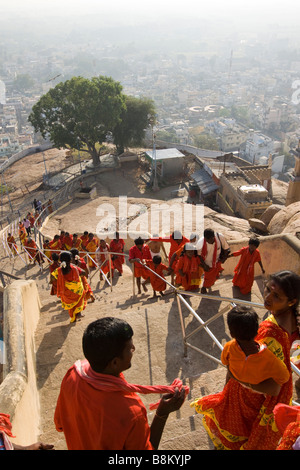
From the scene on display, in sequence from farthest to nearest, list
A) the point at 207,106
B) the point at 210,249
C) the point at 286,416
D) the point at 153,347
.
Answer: the point at 207,106 < the point at 210,249 < the point at 153,347 < the point at 286,416

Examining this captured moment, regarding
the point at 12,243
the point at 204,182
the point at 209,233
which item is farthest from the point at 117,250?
the point at 204,182

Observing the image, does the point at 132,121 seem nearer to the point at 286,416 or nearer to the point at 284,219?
the point at 284,219

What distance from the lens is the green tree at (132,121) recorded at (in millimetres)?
33312

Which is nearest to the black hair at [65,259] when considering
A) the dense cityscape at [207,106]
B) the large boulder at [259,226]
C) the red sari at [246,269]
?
the red sari at [246,269]

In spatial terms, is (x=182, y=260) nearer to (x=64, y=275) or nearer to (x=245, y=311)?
(x=64, y=275)

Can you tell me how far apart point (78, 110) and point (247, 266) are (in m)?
24.7

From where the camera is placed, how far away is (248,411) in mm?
2859

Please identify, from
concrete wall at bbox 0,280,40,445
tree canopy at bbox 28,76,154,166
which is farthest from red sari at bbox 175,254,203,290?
tree canopy at bbox 28,76,154,166

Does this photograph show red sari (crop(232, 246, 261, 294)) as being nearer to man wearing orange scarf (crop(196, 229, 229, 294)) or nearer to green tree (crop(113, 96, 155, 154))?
man wearing orange scarf (crop(196, 229, 229, 294))

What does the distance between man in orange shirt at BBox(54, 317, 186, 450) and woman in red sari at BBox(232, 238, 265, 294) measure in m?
4.24

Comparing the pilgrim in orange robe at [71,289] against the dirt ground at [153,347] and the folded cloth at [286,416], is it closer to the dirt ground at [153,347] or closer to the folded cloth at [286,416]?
the dirt ground at [153,347]

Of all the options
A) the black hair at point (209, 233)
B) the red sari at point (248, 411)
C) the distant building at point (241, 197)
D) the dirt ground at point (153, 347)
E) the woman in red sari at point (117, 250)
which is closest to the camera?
the red sari at point (248, 411)

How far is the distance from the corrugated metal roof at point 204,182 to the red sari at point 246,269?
65.6 ft

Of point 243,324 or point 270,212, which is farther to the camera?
point 270,212
